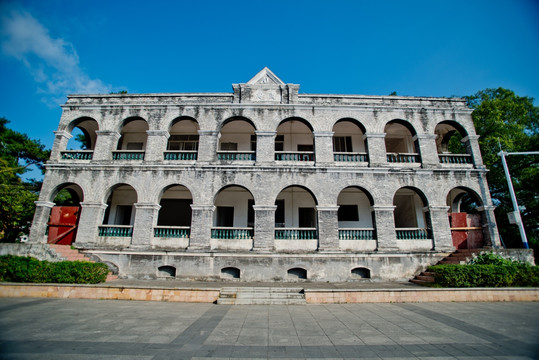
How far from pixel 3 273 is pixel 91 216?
3.95 m

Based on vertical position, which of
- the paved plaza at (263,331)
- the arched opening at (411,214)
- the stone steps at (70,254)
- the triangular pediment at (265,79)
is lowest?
the paved plaza at (263,331)

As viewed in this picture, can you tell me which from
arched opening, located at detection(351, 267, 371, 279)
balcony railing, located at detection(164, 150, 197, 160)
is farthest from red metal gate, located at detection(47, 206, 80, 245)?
arched opening, located at detection(351, 267, 371, 279)

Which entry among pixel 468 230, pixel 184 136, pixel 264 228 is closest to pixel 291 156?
pixel 264 228

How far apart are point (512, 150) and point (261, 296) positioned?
61.0 feet

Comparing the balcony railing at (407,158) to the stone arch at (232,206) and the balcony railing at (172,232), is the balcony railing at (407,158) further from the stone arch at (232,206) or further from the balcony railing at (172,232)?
the balcony railing at (172,232)

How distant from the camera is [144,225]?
503 inches

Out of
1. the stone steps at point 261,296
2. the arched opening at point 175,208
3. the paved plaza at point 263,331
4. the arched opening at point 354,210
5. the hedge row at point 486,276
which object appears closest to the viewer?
the paved plaza at point 263,331

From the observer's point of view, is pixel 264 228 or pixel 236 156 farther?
pixel 236 156

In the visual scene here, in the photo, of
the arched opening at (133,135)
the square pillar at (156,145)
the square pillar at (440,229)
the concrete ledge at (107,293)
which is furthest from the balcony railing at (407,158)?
the arched opening at (133,135)

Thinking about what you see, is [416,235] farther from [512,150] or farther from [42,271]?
[42,271]

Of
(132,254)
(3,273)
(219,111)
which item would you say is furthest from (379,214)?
(3,273)

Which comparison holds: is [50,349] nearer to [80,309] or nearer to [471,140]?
[80,309]

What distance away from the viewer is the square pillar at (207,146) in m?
13.6

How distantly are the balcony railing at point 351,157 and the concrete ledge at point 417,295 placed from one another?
23.8ft
